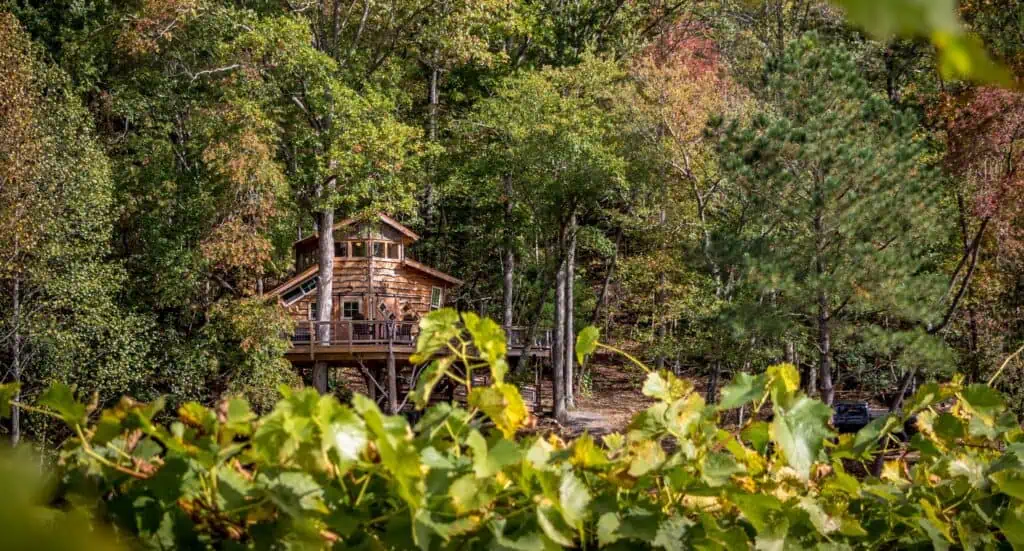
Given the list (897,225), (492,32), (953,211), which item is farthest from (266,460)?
(492,32)

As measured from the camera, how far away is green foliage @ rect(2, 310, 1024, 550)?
119cm

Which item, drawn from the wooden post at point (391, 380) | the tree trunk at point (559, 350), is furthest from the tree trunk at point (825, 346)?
the wooden post at point (391, 380)

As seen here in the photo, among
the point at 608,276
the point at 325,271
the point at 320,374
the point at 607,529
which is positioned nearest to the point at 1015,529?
the point at 607,529

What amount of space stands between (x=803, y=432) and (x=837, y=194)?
14903 millimetres

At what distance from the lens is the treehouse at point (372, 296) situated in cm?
2362

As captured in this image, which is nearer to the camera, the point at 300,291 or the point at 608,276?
the point at 300,291

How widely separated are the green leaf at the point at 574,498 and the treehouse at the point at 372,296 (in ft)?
72.8

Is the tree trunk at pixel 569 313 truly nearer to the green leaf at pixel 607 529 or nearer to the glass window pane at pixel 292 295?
the glass window pane at pixel 292 295

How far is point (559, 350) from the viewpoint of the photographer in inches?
979

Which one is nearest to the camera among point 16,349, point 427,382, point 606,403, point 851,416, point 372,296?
point 427,382

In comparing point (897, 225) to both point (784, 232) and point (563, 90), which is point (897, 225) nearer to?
point (784, 232)

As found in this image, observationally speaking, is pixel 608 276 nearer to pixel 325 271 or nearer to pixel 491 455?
pixel 325 271

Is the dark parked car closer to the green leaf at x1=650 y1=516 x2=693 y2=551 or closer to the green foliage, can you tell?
the green foliage

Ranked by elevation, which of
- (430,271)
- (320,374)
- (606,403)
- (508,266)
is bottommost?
(606,403)
